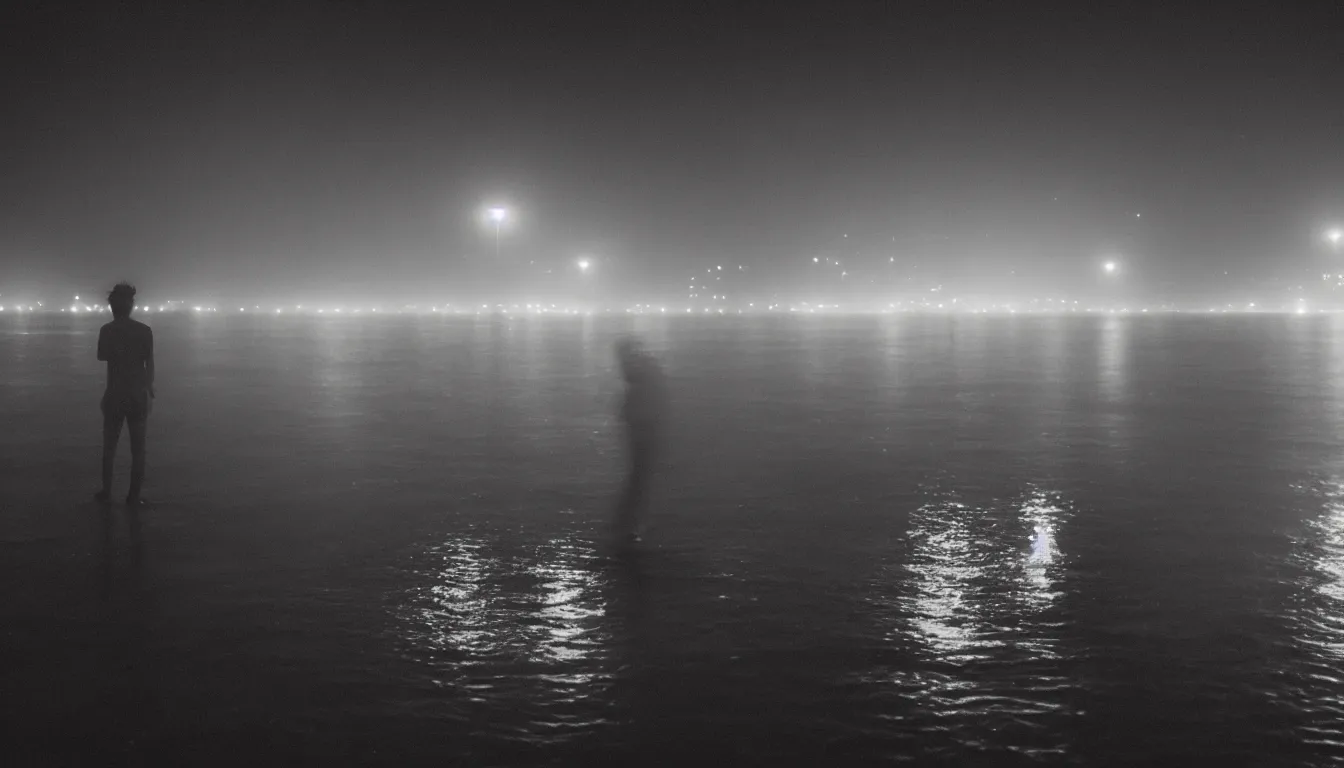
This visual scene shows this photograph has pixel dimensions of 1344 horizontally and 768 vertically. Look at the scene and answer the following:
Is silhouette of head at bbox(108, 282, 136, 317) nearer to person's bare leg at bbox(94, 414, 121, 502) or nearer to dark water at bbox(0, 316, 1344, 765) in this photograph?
person's bare leg at bbox(94, 414, 121, 502)

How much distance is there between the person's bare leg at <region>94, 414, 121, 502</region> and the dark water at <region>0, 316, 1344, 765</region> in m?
0.36

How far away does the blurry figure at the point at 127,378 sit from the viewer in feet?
29.9

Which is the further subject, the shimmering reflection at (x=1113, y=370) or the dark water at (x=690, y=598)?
the shimmering reflection at (x=1113, y=370)

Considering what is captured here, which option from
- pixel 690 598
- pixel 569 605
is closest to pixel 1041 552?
pixel 690 598

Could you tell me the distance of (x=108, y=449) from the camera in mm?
9328

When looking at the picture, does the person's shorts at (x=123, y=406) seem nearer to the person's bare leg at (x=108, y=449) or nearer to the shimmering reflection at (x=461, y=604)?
the person's bare leg at (x=108, y=449)

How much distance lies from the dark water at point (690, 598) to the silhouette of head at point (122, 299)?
1.68 meters

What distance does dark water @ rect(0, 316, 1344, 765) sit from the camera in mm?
4543

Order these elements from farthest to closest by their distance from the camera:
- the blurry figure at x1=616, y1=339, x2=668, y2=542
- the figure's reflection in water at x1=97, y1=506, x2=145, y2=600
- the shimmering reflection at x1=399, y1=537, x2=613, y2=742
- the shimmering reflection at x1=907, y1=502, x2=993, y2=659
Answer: the blurry figure at x1=616, y1=339, x2=668, y2=542
the figure's reflection in water at x1=97, y1=506, x2=145, y2=600
the shimmering reflection at x1=907, y1=502, x2=993, y2=659
the shimmering reflection at x1=399, y1=537, x2=613, y2=742

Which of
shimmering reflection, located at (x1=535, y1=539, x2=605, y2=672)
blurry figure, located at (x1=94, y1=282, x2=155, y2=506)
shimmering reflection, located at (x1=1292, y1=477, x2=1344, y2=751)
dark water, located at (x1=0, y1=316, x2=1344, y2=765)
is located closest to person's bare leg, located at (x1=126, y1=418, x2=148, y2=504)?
blurry figure, located at (x1=94, y1=282, x2=155, y2=506)

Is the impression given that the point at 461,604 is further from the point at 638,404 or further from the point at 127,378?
the point at 127,378

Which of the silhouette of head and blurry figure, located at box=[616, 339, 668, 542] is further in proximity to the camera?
blurry figure, located at box=[616, 339, 668, 542]

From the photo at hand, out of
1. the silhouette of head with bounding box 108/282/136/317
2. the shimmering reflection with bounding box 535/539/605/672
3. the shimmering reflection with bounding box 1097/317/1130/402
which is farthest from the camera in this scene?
the shimmering reflection with bounding box 1097/317/1130/402

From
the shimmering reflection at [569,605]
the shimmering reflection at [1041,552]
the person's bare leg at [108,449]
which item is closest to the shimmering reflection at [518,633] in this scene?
the shimmering reflection at [569,605]
